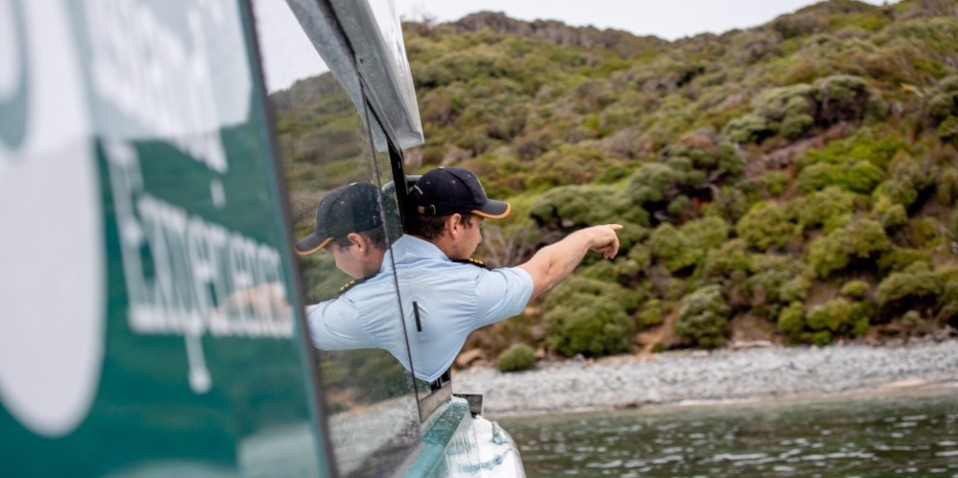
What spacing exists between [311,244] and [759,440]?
58.2 ft

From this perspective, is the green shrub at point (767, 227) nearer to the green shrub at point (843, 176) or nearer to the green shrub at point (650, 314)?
the green shrub at point (843, 176)

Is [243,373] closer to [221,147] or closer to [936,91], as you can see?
[221,147]

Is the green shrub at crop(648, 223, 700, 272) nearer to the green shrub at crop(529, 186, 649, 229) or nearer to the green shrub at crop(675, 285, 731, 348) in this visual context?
the green shrub at crop(529, 186, 649, 229)

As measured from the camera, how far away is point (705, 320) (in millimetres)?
30516

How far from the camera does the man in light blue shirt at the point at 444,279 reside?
217 cm

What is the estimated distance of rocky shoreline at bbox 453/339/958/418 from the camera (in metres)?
23.9

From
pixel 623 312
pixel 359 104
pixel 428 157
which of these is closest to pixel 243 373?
pixel 359 104

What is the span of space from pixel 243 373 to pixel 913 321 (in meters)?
28.7

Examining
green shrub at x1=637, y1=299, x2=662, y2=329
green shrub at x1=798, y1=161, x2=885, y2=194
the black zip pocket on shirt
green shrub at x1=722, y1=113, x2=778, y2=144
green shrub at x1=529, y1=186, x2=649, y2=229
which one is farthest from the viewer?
green shrub at x1=722, y1=113, x2=778, y2=144

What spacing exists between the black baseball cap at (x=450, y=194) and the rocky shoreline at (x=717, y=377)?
69.7 feet

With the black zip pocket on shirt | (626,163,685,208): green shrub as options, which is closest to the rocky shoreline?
(626,163,685,208): green shrub

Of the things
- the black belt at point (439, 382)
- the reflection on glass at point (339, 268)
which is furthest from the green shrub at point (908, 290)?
the reflection on glass at point (339, 268)

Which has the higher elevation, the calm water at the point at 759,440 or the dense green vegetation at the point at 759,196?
the dense green vegetation at the point at 759,196

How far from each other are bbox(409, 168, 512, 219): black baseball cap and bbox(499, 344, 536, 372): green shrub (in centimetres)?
2816
